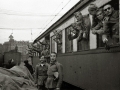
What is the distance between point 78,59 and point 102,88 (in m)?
1.96

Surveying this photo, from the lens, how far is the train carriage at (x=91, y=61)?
4.29 metres

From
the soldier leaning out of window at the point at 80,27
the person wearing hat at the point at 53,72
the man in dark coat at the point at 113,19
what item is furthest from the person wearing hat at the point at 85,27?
the person wearing hat at the point at 53,72

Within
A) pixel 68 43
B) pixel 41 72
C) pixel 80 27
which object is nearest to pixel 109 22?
pixel 80 27

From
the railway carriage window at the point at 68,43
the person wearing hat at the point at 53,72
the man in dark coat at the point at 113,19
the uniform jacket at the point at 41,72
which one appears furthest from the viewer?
the railway carriage window at the point at 68,43

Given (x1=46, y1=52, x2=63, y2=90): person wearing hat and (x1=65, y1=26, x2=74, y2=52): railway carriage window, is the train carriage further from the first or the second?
(x1=46, y1=52, x2=63, y2=90): person wearing hat

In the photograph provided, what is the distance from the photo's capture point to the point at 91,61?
5.55 meters

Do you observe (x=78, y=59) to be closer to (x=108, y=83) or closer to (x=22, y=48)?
(x=108, y=83)

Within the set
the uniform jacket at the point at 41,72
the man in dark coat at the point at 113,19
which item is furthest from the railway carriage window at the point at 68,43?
the man in dark coat at the point at 113,19

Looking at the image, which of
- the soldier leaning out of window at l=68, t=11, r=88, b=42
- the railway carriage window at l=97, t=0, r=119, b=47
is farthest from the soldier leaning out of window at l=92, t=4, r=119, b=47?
the soldier leaning out of window at l=68, t=11, r=88, b=42

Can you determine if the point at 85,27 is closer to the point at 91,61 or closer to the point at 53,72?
the point at 91,61

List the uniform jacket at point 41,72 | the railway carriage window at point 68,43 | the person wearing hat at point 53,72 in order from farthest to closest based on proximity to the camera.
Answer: the railway carriage window at point 68,43
the uniform jacket at point 41,72
the person wearing hat at point 53,72

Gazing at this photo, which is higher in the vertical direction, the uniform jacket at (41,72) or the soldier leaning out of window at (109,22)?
the soldier leaning out of window at (109,22)

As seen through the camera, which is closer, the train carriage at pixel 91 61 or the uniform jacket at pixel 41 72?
the train carriage at pixel 91 61

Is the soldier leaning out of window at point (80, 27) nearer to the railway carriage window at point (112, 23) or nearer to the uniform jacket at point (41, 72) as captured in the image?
the uniform jacket at point (41, 72)
